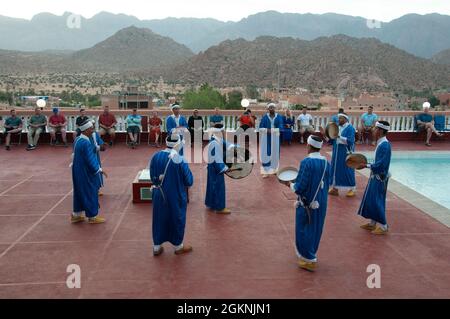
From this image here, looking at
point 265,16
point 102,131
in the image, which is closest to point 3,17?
point 265,16

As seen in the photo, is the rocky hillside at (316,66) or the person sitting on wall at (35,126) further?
the rocky hillside at (316,66)

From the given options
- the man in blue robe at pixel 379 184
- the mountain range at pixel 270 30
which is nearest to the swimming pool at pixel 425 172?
the man in blue robe at pixel 379 184

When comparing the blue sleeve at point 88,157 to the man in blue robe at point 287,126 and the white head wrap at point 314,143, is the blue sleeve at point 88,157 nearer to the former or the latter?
the white head wrap at point 314,143

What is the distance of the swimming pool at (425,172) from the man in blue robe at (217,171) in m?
4.94

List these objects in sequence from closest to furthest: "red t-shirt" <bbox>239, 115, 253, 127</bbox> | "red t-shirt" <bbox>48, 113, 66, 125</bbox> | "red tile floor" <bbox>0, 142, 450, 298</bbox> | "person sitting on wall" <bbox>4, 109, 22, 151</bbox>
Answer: "red tile floor" <bbox>0, 142, 450, 298</bbox>, "red t-shirt" <bbox>239, 115, 253, 127</bbox>, "person sitting on wall" <bbox>4, 109, 22, 151</bbox>, "red t-shirt" <bbox>48, 113, 66, 125</bbox>

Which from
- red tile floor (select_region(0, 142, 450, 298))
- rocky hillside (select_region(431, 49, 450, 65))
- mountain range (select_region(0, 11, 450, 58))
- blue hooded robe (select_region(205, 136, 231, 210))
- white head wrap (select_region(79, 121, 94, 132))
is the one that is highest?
mountain range (select_region(0, 11, 450, 58))

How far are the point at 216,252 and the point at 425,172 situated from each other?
27.3 feet

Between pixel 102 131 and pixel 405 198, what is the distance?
8.95m

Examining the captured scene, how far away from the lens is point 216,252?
6.38 m

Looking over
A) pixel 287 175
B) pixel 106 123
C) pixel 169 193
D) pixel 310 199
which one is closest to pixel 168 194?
pixel 169 193

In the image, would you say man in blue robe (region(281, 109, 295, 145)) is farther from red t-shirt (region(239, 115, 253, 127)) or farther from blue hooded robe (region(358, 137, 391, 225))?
blue hooded robe (region(358, 137, 391, 225))

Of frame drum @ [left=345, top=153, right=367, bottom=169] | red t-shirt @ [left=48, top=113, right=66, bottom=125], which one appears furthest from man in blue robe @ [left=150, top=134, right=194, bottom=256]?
red t-shirt @ [left=48, top=113, right=66, bottom=125]

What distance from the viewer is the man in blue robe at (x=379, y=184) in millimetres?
6988

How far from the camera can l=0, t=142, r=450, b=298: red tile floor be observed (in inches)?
211
